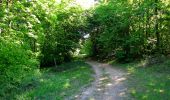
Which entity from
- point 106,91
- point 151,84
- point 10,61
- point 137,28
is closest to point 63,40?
point 137,28

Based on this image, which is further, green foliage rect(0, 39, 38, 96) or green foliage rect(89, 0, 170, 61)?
green foliage rect(89, 0, 170, 61)

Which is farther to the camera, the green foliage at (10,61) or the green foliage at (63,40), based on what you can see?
→ the green foliage at (63,40)

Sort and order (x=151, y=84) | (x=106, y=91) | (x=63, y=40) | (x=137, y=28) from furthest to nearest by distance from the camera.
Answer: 1. (x=63, y=40)
2. (x=137, y=28)
3. (x=151, y=84)
4. (x=106, y=91)

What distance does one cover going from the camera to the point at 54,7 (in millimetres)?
10062

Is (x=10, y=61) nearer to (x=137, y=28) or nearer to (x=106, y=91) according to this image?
(x=106, y=91)

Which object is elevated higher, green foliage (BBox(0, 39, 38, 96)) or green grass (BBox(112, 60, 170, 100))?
green foliage (BBox(0, 39, 38, 96))

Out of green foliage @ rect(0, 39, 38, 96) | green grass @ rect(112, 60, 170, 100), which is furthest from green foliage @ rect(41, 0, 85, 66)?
green foliage @ rect(0, 39, 38, 96)

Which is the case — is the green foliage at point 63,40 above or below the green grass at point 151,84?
above

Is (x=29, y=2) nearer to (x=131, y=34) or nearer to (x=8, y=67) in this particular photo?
(x=8, y=67)

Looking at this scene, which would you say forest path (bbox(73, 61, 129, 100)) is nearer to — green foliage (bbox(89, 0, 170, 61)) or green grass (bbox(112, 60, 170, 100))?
green grass (bbox(112, 60, 170, 100))

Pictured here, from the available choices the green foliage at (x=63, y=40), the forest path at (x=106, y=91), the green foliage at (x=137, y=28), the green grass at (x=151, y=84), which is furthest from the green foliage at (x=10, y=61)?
the green foliage at (x=137, y=28)

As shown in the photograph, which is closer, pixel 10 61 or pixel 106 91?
pixel 10 61

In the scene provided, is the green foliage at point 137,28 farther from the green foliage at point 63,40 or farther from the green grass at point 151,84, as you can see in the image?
the green grass at point 151,84

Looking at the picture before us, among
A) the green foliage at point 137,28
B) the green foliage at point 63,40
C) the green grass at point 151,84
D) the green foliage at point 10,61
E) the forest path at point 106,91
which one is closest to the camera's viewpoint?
the green foliage at point 10,61
